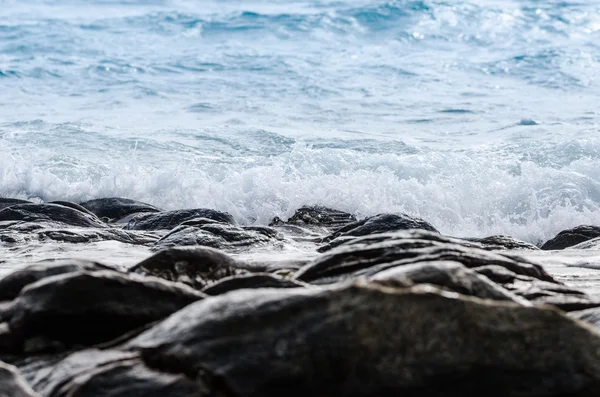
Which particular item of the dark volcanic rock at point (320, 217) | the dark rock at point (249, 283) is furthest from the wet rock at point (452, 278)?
the dark volcanic rock at point (320, 217)

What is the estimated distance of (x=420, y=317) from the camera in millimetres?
2762

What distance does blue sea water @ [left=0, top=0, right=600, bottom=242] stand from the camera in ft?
43.7

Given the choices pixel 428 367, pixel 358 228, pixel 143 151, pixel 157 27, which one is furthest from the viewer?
pixel 157 27

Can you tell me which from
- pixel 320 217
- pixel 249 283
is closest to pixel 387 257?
pixel 249 283

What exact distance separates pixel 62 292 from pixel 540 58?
25.5 meters

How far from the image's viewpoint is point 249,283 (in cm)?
380

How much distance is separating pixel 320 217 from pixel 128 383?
329 inches

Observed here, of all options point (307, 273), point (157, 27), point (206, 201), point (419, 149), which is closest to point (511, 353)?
point (307, 273)

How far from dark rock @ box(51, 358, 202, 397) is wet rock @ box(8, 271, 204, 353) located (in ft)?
1.18

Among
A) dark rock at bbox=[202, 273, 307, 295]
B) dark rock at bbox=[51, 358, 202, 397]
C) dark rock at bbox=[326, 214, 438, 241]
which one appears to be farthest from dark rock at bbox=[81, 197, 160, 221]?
dark rock at bbox=[51, 358, 202, 397]

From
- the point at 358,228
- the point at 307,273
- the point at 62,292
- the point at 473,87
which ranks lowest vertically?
the point at 473,87

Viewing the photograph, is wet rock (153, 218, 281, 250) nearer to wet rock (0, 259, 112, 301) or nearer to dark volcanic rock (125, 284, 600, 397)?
wet rock (0, 259, 112, 301)

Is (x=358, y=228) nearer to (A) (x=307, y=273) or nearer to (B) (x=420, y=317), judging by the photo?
(A) (x=307, y=273)

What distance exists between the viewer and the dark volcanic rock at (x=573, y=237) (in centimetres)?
954
